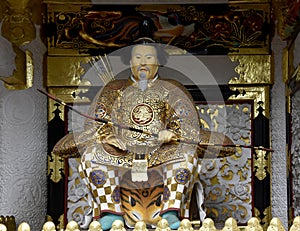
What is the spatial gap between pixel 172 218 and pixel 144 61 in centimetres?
92

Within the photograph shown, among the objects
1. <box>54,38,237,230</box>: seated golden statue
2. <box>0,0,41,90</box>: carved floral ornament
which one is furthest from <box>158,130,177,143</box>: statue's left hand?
<box>0,0,41,90</box>: carved floral ornament

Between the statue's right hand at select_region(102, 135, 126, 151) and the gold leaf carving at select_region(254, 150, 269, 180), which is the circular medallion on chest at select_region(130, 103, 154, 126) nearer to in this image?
the statue's right hand at select_region(102, 135, 126, 151)

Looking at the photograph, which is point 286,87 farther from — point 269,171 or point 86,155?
point 86,155

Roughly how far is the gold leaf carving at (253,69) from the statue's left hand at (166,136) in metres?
0.90

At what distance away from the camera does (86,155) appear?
4.80 meters

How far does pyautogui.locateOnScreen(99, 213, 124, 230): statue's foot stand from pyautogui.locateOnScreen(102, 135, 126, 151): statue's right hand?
1.16ft

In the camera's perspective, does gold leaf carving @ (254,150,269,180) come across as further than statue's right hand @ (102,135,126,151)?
Yes

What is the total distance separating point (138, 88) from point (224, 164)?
0.77 meters

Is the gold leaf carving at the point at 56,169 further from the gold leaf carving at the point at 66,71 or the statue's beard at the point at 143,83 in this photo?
A: the statue's beard at the point at 143,83

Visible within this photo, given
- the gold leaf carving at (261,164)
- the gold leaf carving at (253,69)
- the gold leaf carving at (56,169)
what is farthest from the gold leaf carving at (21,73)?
the gold leaf carving at (261,164)

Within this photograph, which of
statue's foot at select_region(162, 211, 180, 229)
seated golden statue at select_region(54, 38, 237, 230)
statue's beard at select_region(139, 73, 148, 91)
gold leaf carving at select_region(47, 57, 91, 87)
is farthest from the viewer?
gold leaf carving at select_region(47, 57, 91, 87)

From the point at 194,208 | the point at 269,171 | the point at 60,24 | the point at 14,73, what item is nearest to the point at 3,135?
the point at 14,73

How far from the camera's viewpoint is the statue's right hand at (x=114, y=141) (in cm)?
484

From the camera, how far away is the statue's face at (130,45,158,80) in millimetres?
5078
